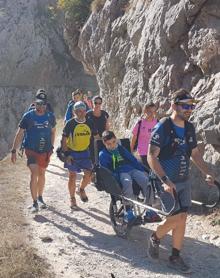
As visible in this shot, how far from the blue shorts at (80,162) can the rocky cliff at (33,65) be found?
3032 cm

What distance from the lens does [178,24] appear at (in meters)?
10.8

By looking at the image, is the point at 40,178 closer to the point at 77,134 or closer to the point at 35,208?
the point at 35,208

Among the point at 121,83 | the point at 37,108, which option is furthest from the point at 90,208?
the point at 121,83

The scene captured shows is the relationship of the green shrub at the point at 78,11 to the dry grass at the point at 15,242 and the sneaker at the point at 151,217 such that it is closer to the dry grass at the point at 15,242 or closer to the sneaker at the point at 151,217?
the dry grass at the point at 15,242

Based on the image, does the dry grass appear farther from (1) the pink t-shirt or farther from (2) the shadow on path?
(1) the pink t-shirt

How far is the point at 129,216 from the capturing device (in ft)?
23.4

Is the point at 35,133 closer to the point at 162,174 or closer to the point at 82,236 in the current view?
the point at 82,236

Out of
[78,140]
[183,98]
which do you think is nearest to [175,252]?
[183,98]

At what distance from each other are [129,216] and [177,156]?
4.53 feet

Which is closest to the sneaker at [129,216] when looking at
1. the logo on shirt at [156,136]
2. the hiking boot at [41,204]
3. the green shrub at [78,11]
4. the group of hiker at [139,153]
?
the group of hiker at [139,153]

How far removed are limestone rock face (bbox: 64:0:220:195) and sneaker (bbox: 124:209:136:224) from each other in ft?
6.83

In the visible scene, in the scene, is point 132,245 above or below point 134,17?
below

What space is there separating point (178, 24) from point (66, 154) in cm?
404

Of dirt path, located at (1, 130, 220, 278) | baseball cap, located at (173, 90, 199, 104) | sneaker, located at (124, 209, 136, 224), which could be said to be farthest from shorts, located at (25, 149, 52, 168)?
baseball cap, located at (173, 90, 199, 104)
